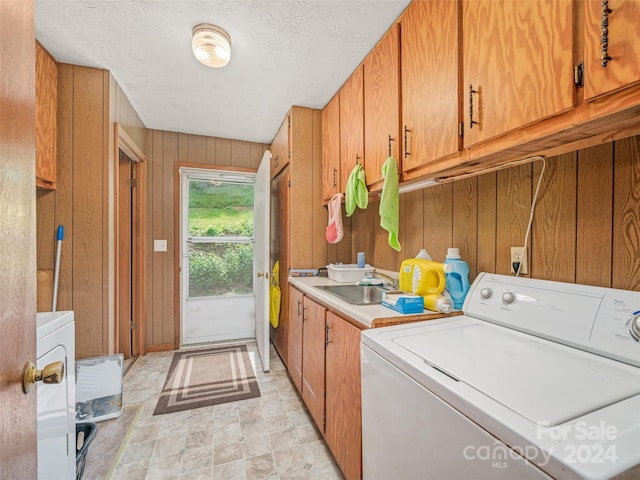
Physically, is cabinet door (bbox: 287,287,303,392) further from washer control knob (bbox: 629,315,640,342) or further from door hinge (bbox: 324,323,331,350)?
washer control knob (bbox: 629,315,640,342)

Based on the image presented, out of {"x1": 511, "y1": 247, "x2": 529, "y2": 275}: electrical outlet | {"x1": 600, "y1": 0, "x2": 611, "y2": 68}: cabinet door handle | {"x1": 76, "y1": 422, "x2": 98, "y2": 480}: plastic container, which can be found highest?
{"x1": 600, "y1": 0, "x2": 611, "y2": 68}: cabinet door handle

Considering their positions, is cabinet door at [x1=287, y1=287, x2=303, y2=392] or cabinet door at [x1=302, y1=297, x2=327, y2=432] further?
cabinet door at [x1=287, y1=287, x2=303, y2=392]

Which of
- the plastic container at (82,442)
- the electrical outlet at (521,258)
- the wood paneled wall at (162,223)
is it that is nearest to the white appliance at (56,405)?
the plastic container at (82,442)

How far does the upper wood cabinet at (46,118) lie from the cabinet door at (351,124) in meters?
1.84

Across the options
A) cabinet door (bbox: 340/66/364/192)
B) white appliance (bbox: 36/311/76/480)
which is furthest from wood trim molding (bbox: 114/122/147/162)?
cabinet door (bbox: 340/66/364/192)

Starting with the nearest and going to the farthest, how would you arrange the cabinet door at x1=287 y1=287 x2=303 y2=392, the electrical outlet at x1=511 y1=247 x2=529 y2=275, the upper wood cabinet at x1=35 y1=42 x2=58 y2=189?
the electrical outlet at x1=511 y1=247 x2=529 y2=275, the upper wood cabinet at x1=35 y1=42 x2=58 y2=189, the cabinet door at x1=287 y1=287 x2=303 y2=392

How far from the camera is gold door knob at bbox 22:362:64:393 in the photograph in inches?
22.4

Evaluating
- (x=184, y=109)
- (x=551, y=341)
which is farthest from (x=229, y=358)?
(x=551, y=341)

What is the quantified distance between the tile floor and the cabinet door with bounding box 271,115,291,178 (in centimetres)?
196

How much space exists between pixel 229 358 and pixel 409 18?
2.96m

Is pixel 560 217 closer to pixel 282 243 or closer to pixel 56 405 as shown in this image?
pixel 56 405

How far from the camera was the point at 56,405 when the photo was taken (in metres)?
1.02

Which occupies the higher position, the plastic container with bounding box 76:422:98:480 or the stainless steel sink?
the stainless steel sink

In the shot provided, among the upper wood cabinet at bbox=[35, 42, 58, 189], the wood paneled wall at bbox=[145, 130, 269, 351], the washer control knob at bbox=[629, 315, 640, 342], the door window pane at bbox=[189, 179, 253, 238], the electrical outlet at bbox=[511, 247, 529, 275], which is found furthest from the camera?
the door window pane at bbox=[189, 179, 253, 238]
